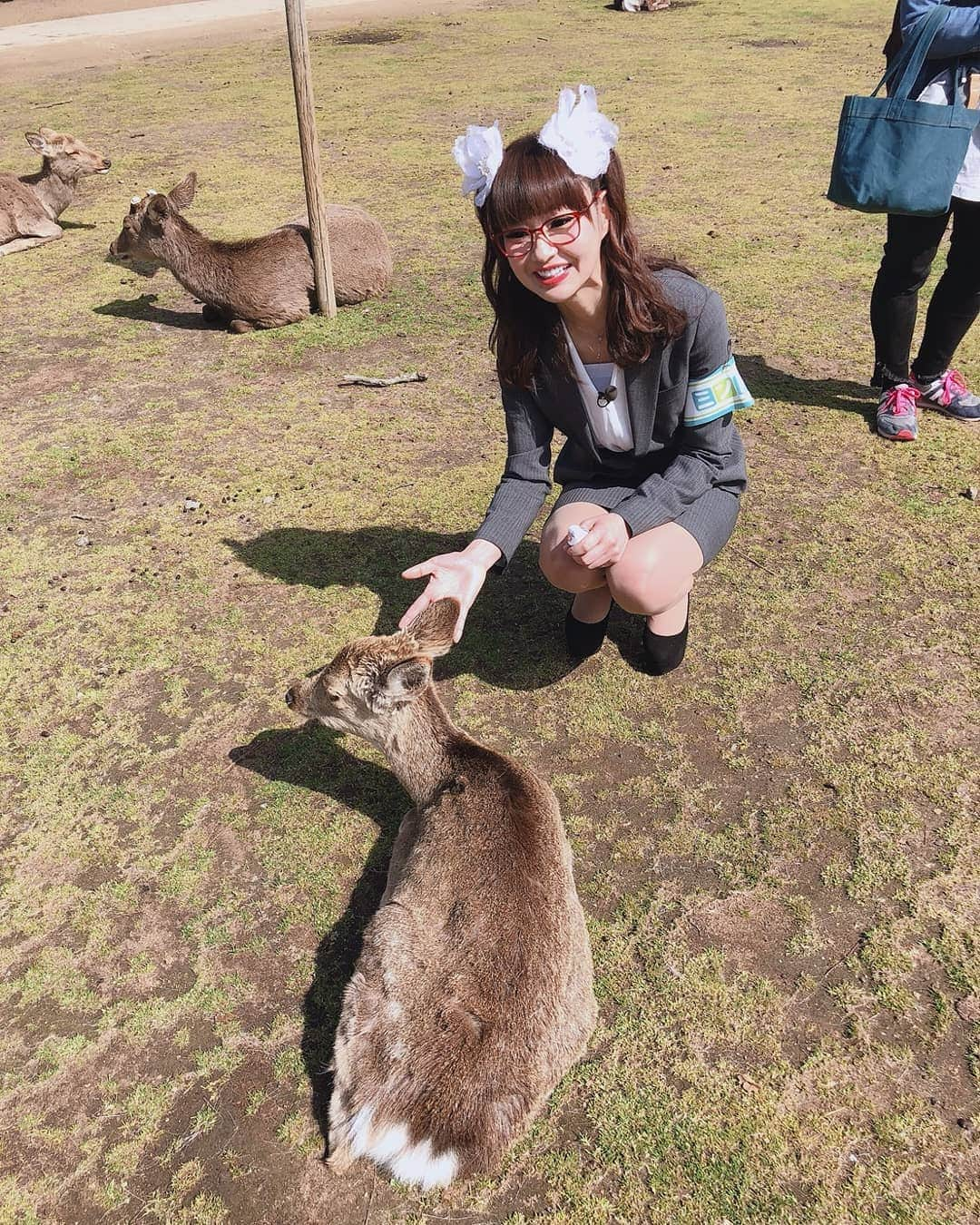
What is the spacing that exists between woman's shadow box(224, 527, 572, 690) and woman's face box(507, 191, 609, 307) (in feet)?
3.92

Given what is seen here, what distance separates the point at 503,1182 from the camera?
1962mm

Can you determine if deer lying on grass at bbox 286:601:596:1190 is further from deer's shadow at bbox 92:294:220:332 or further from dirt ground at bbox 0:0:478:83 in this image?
dirt ground at bbox 0:0:478:83

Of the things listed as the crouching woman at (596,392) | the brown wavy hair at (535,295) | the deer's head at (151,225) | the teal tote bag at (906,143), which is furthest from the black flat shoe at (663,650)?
the deer's head at (151,225)

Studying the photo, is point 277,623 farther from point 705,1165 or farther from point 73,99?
point 73,99

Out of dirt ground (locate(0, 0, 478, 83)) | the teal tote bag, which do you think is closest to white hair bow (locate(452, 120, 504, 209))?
the teal tote bag

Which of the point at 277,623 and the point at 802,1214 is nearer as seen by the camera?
the point at 802,1214

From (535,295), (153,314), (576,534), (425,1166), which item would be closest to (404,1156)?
(425,1166)

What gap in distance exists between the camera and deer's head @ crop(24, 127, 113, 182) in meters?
7.80

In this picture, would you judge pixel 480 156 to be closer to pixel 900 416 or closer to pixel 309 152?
pixel 900 416

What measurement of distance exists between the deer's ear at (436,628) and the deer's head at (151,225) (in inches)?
171

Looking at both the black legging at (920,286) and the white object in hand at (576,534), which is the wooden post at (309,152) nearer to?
the black legging at (920,286)

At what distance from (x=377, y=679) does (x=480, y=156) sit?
1.37 meters

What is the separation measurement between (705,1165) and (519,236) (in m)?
2.18

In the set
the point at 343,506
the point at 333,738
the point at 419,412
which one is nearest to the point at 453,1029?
the point at 333,738
